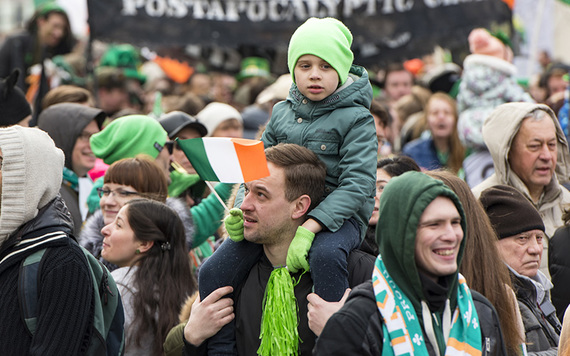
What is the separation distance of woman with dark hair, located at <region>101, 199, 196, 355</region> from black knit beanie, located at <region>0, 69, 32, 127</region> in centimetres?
184

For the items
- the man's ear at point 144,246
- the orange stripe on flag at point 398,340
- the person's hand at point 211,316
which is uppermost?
the orange stripe on flag at point 398,340

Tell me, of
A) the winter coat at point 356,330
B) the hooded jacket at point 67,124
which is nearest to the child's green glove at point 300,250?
the winter coat at point 356,330

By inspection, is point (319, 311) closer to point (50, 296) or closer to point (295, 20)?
point (50, 296)

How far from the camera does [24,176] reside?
4207 mm

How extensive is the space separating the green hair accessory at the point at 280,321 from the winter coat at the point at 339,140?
13.6 inches

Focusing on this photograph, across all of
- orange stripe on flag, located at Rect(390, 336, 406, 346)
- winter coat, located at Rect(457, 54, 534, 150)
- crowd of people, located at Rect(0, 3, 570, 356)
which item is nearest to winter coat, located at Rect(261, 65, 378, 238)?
crowd of people, located at Rect(0, 3, 570, 356)

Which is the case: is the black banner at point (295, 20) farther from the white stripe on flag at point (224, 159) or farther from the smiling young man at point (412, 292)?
the smiling young man at point (412, 292)

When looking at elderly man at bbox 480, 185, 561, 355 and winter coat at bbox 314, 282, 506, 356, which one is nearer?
winter coat at bbox 314, 282, 506, 356

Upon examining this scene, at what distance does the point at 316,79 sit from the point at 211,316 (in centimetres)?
127

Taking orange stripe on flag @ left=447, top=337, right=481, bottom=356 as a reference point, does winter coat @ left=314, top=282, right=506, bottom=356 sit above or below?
above

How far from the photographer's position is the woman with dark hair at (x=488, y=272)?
423cm

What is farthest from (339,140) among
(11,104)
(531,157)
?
(11,104)

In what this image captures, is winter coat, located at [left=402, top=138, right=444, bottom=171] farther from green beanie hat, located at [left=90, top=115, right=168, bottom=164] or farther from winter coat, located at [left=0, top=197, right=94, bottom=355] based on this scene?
winter coat, located at [left=0, top=197, right=94, bottom=355]

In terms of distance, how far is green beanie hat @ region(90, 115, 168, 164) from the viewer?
6664mm
